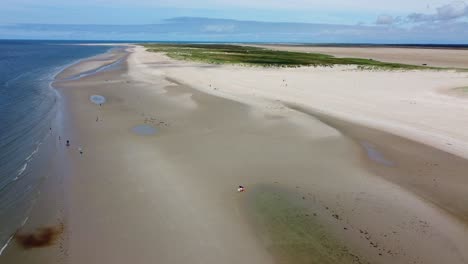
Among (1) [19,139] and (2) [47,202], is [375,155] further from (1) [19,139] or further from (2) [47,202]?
(1) [19,139]

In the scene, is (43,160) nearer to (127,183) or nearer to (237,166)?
(127,183)

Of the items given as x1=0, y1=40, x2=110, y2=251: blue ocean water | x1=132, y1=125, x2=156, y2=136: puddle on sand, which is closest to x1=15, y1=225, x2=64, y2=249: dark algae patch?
x1=0, y1=40, x2=110, y2=251: blue ocean water

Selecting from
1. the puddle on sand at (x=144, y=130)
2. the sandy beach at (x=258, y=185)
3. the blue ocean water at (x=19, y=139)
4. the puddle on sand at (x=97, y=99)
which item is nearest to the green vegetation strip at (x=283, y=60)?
the puddle on sand at (x=97, y=99)

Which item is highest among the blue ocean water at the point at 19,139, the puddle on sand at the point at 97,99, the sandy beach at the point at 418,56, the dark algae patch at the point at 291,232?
the sandy beach at the point at 418,56

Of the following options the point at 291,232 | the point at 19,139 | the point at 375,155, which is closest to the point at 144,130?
the point at 19,139

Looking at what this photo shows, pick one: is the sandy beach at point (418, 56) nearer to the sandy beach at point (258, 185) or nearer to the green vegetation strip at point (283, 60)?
the green vegetation strip at point (283, 60)

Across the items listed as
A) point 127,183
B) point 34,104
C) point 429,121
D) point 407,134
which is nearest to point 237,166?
point 127,183
